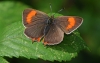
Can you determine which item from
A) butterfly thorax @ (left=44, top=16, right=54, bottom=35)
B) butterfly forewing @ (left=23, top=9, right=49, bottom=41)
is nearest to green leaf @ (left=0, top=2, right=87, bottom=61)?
butterfly forewing @ (left=23, top=9, right=49, bottom=41)

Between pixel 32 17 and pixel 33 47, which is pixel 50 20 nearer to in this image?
pixel 32 17

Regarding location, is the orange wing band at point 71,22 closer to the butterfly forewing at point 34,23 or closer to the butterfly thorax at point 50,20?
the butterfly thorax at point 50,20

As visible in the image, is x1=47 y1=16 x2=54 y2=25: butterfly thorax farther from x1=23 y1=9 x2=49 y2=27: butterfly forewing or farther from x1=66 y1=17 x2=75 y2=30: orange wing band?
x1=66 y1=17 x2=75 y2=30: orange wing band

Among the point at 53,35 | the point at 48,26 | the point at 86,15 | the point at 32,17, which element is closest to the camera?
the point at 53,35

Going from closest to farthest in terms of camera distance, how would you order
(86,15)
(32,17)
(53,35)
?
(53,35) → (32,17) → (86,15)

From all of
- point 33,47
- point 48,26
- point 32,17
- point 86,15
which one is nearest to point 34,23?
point 32,17

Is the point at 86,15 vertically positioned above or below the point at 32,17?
below

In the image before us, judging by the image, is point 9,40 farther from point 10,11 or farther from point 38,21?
point 10,11

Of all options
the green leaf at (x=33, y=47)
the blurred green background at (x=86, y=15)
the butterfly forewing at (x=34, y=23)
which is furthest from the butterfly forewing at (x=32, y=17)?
the blurred green background at (x=86, y=15)
